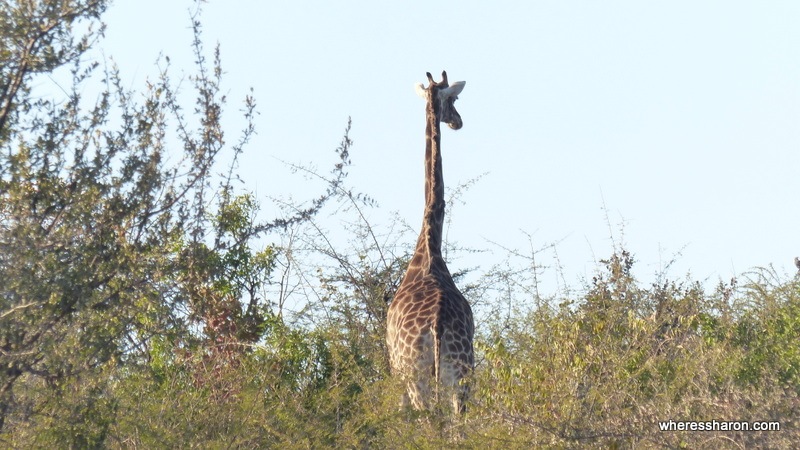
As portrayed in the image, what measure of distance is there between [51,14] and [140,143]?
37.9 inches

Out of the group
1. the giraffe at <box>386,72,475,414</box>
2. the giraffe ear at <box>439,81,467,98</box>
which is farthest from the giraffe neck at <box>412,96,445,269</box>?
the giraffe ear at <box>439,81,467,98</box>

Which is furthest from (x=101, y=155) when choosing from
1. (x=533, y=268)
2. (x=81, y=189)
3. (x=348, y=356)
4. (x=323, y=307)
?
(x=533, y=268)

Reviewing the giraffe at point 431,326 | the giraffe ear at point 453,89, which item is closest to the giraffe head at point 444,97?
the giraffe ear at point 453,89

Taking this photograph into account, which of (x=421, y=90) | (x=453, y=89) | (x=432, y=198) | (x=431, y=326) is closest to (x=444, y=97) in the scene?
(x=453, y=89)

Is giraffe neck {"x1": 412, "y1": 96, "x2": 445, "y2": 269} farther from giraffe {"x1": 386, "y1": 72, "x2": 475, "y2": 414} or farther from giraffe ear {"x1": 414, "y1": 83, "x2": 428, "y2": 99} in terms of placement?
giraffe ear {"x1": 414, "y1": 83, "x2": 428, "y2": 99}

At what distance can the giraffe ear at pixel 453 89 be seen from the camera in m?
11.0

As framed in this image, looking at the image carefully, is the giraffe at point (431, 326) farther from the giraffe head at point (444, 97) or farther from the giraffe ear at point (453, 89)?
the giraffe ear at point (453, 89)

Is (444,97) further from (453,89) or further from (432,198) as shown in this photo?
(432,198)

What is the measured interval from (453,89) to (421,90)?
30 centimetres

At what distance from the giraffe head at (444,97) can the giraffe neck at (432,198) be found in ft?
0.16

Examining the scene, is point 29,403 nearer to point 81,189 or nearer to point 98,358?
point 98,358

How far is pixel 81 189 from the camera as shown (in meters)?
6.67

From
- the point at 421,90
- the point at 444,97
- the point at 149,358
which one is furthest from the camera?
the point at 421,90

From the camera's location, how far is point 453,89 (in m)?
11.1
